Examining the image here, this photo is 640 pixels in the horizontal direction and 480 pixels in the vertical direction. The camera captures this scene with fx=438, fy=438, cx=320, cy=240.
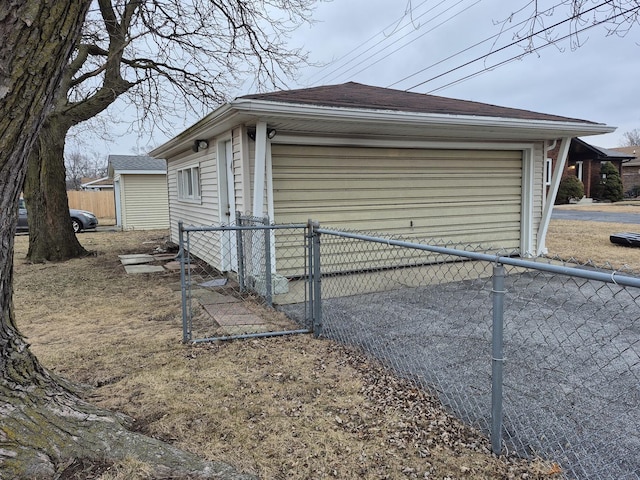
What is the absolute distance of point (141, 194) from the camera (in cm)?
1817

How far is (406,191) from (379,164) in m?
0.67

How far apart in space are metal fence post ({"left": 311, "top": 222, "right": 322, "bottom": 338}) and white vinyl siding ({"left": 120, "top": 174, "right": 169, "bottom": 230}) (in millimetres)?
15744

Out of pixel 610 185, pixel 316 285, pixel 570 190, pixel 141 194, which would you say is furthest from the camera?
pixel 610 185

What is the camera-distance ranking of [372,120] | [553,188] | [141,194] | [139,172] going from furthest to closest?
[141,194] < [139,172] < [553,188] < [372,120]

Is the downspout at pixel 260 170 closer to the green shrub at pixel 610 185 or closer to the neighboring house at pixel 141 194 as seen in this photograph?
the neighboring house at pixel 141 194

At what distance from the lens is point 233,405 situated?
272cm

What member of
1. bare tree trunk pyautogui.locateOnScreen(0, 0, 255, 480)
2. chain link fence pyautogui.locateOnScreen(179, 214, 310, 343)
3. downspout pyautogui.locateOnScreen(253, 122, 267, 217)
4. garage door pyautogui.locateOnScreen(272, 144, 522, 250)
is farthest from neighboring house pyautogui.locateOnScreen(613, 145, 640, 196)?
bare tree trunk pyautogui.locateOnScreen(0, 0, 255, 480)

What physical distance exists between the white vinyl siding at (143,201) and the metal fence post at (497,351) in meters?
17.9

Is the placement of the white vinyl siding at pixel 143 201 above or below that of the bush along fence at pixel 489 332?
above

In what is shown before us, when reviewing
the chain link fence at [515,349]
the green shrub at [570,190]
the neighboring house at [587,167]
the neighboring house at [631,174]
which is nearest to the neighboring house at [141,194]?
the chain link fence at [515,349]

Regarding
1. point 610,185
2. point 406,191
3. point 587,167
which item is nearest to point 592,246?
point 406,191

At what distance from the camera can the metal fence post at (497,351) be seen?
210 centimetres

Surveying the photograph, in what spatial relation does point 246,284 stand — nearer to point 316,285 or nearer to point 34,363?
point 316,285

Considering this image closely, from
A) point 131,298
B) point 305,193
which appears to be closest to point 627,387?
point 305,193
